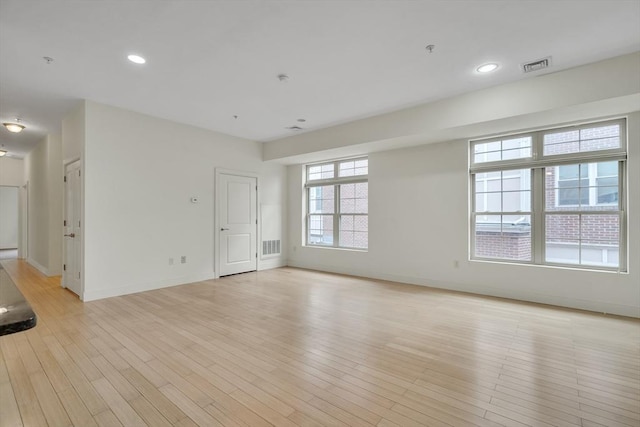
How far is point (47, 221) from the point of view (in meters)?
6.16

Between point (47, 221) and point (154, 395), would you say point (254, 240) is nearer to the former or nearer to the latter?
point (47, 221)

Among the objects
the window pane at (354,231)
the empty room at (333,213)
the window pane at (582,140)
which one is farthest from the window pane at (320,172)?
the window pane at (582,140)

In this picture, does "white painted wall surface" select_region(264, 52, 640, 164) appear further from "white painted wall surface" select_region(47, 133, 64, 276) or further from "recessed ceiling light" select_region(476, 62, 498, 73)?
"white painted wall surface" select_region(47, 133, 64, 276)

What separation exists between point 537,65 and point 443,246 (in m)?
2.84

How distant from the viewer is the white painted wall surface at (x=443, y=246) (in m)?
3.68

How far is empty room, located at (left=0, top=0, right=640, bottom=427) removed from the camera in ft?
7.13

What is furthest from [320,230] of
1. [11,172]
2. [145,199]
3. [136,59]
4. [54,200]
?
[11,172]

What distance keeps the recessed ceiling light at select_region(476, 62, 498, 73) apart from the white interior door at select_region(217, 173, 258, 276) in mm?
4732

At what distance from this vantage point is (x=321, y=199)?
7.07 m

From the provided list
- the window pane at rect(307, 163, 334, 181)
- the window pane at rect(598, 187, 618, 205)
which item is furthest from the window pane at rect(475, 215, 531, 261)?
the window pane at rect(307, 163, 334, 181)

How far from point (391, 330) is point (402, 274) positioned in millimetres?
2418

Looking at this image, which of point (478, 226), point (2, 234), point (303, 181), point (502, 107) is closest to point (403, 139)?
point (502, 107)

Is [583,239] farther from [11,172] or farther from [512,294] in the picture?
[11,172]

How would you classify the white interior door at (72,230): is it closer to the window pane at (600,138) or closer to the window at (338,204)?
the window at (338,204)
